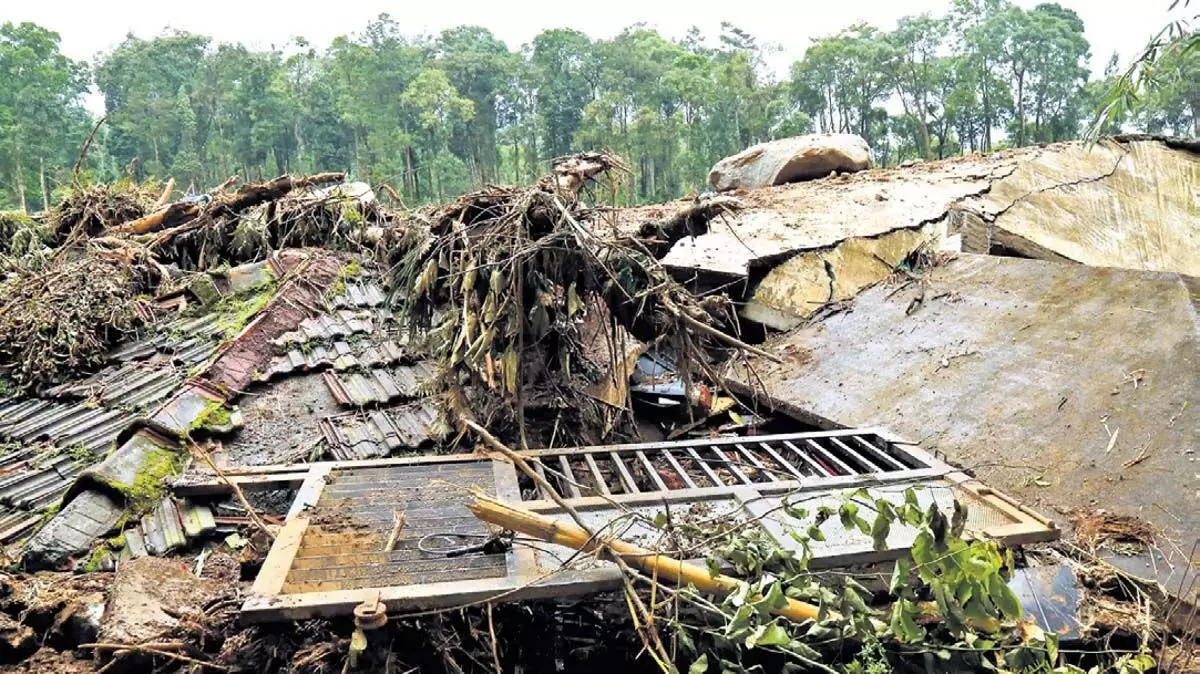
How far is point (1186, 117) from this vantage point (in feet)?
86.7

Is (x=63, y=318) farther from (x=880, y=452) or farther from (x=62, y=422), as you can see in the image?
(x=880, y=452)

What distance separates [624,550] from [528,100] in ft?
127

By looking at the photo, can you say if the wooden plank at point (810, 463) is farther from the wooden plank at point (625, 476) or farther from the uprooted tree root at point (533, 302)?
the wooden plank at point (625, 476)

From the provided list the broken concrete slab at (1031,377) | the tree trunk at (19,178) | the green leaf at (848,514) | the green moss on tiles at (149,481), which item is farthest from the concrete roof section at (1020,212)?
the tree trunk at (19,178)

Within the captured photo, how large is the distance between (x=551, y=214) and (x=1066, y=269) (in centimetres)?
444

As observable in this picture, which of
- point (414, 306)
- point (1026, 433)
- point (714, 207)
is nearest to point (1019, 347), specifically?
point (1026, 433)

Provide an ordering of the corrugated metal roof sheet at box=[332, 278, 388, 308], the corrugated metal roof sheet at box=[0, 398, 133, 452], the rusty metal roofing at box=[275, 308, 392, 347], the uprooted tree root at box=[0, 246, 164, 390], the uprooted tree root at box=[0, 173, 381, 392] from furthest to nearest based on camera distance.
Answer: the corrugated metal roof sheet at box=[332, 278, 388, 308]
the rusty metal roofing at box=[275, 308, 392, 347]
the uprooted tree root at box=[0, 173, 381, 392]
the uprooted tree root at box=[0, 246, 164, 390]
the corrugated metal roof sheet at box=[0, 398, 133, 452]

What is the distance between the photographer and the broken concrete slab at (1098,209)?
773 centimetres

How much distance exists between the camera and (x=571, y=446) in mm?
4383

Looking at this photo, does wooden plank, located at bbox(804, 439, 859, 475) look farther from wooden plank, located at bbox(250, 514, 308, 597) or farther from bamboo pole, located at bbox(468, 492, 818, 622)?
wooden plank, located at bbox(250, 514, 308, 597)

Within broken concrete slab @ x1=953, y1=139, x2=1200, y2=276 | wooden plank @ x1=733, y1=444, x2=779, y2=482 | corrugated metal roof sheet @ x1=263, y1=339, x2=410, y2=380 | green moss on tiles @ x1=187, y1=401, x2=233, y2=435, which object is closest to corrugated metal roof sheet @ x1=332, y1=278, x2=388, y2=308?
corrugated metal roof sheet @ x1=263, y1=339, x2=410, y2=380

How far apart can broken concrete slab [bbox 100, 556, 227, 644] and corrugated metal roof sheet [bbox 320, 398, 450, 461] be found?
1.07 meters

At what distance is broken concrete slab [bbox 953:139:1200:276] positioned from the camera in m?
7.73

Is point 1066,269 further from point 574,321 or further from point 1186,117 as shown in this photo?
point 1186,117
